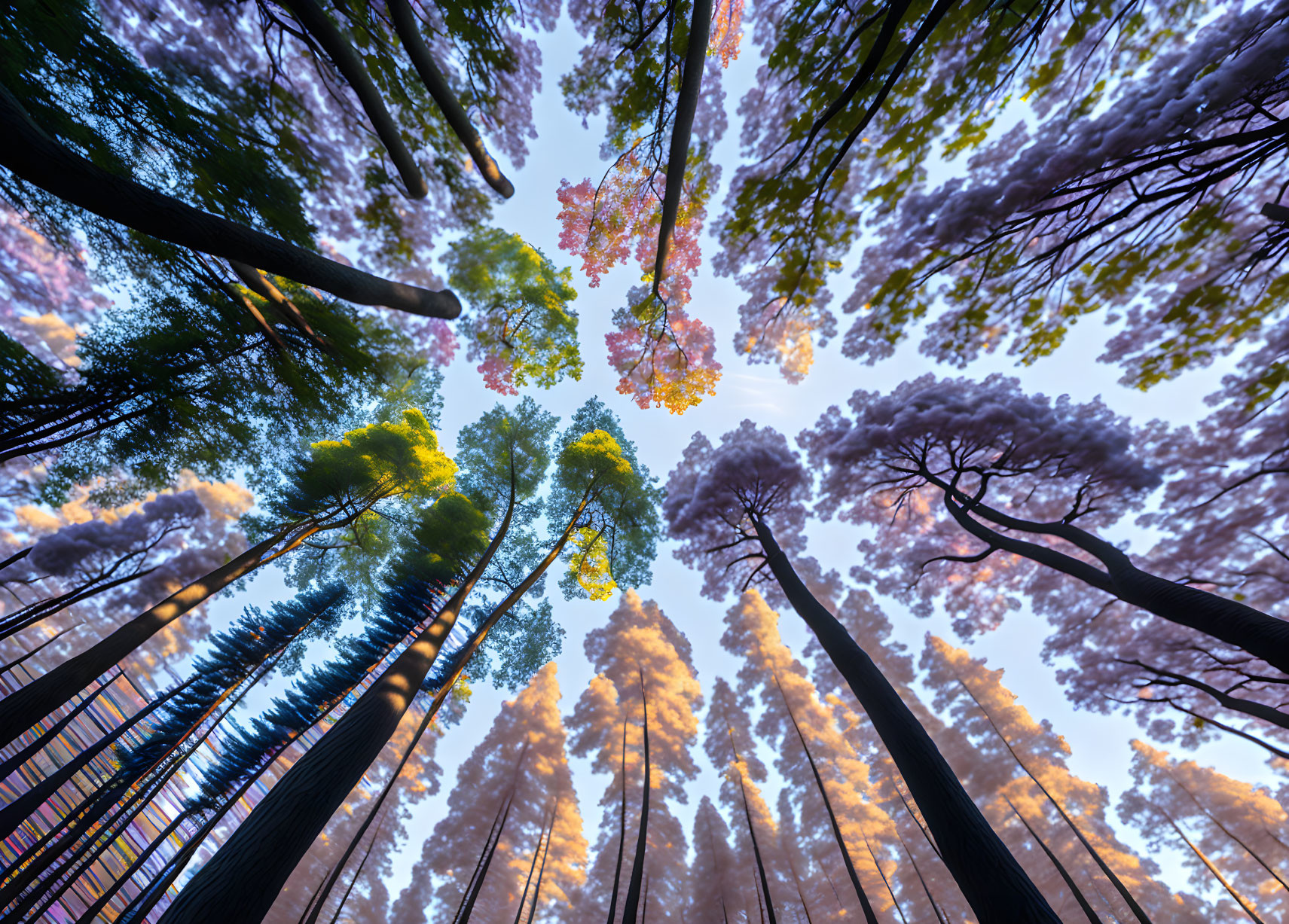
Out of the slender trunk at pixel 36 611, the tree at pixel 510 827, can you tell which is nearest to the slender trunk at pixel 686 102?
the slender trunk at pixel 36 611

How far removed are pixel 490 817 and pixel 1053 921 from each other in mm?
12152

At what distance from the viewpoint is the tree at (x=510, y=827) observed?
406 inches

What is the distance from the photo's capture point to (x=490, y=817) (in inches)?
400

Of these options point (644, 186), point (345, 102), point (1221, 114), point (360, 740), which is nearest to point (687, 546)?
point (360, 740)

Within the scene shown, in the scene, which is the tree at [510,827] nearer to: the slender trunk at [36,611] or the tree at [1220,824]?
the slender trunk at [36,611]

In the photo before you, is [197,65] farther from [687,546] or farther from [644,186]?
[687,546]

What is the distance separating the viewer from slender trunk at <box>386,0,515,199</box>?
3822 mm

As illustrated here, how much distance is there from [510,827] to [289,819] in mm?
10730

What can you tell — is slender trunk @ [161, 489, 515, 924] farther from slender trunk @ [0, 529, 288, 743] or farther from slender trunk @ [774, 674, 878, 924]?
slender trunk @ [774, 674, 878, 924]

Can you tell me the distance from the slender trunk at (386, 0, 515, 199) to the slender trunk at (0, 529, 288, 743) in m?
7.52

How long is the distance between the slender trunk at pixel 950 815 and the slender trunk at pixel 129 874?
13.0 metres

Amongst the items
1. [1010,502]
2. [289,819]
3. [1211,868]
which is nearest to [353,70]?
[289,819]

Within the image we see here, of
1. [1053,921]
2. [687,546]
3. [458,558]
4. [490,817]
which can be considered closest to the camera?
[1053,921]

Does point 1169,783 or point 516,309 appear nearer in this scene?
point 516,309
